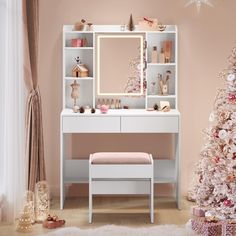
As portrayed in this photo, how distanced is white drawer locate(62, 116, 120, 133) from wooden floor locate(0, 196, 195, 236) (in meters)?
0.71

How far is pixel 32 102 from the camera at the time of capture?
19.2 ft

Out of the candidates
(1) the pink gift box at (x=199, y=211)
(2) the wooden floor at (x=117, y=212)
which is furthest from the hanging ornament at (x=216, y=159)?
(2) the wooden floor at (x=117, y=212)

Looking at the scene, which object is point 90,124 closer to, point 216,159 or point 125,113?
point 125,113

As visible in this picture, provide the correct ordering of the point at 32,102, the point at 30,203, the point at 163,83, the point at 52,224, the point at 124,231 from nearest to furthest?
the point at 124,231, the point at 52,224, the point at 30,203, the point at 32,102, the point at 163,83

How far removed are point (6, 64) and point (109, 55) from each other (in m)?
1.26

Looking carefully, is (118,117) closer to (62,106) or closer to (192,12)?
(62,106)

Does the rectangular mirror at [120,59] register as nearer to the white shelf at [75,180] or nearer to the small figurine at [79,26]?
the small figurine at [79,26]

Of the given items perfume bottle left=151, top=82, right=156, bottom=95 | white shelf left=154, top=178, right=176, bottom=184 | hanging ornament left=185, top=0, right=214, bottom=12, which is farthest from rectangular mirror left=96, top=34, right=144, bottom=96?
white shelf left=154, top=178, right=176, bottom=184

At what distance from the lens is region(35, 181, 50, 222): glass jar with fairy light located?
552 centimetres

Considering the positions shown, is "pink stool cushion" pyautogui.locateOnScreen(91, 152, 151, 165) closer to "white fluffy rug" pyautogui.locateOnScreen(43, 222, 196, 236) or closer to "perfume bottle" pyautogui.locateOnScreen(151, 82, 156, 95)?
"white fluffy rug" pyautogui.locateOnScreen(43, 222, 196, 236)

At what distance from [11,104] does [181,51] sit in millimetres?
1842

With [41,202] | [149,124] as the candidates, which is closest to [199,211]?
[149,124]

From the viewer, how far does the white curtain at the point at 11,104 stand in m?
5.28

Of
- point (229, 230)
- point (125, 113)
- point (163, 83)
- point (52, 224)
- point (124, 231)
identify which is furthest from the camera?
point (163, 83)
